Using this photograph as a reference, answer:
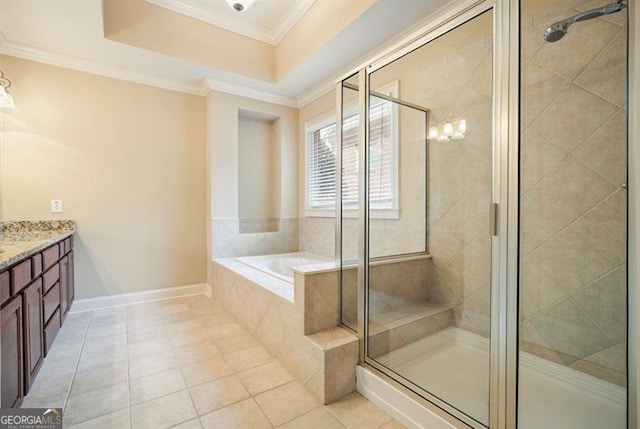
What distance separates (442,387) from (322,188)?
8.59 ft

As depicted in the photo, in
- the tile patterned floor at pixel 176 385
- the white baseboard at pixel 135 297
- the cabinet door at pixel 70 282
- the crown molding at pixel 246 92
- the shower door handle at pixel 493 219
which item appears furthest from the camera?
the crown molding at pixel 246 92

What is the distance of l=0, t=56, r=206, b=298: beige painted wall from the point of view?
9.29 ft

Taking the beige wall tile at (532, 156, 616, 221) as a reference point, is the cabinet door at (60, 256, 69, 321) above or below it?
below

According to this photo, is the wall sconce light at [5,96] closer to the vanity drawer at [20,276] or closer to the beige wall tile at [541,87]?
the vanity drawer at [20,276]

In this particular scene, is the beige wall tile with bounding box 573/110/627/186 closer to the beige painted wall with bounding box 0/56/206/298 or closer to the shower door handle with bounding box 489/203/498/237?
the shower door handle with bounding box 489/203/498/237

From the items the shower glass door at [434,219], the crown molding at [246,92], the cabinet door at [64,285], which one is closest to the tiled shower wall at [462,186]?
the shower glass door at [434,219]

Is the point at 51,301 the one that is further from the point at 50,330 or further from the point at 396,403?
the point at 396,403

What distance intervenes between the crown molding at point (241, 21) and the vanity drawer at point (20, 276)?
2.54 m

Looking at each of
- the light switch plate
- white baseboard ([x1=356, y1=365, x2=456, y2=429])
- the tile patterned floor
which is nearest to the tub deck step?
white baseboard ([x1=356, y1=365, x2=456, y2=429])

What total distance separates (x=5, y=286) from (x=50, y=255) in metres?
0.92

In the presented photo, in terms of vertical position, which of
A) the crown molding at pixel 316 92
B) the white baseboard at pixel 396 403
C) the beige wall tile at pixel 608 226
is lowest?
the white baseboard at pixel 396 403

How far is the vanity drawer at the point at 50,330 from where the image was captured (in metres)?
2.04

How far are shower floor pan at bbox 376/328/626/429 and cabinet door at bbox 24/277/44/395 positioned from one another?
1969 mm

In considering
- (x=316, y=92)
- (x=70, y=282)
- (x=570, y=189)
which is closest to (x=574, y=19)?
(x=570, y=189)
